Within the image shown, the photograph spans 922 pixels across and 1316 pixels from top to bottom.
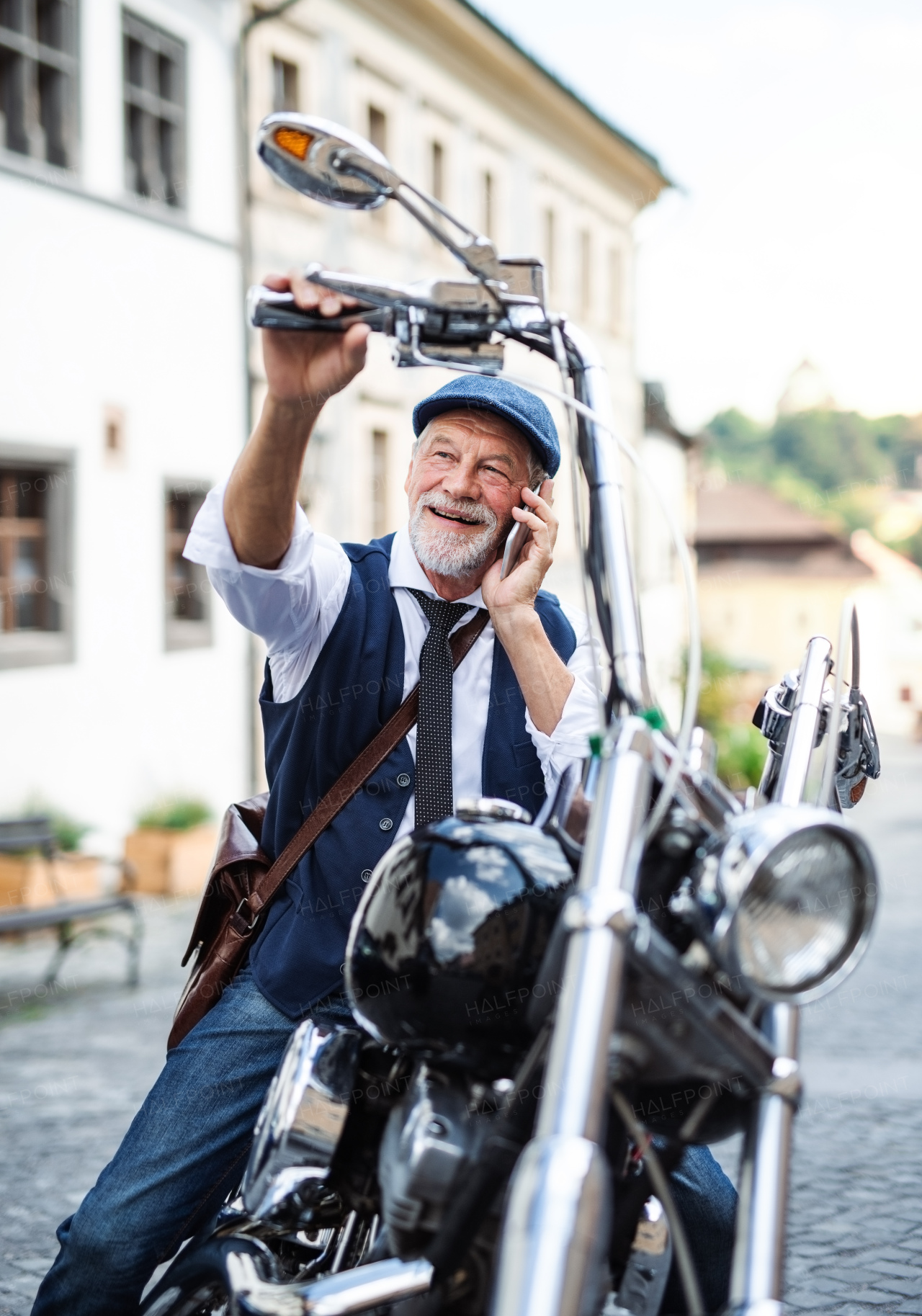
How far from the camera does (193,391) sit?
42.3 feet

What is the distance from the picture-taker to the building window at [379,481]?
17.4 metres

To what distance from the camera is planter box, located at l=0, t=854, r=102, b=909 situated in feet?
30.7

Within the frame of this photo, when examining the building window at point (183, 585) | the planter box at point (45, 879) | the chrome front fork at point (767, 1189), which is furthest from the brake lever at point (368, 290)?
the building window at point (183, 585)

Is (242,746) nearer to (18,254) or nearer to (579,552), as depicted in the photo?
(18,254)

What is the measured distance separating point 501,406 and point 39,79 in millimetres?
10335

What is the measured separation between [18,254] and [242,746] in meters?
4.89

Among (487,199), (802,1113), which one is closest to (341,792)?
(802,1113)

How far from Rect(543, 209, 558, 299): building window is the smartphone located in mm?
21319

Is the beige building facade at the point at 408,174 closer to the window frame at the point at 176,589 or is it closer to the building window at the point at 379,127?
the building window at the point at 379,127

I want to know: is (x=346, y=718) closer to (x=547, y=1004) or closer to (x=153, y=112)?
(x=547, y=1004)

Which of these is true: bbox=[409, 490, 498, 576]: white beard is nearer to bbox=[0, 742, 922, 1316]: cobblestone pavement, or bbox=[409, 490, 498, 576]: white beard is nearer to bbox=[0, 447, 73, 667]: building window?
bbox=[0, 742, 922, 1316]: cobblestone pavement

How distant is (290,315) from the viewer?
70.1 inches

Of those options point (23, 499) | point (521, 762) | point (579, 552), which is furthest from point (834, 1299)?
point (23, 499)

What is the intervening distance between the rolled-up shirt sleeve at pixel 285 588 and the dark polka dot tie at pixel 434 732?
174 mm
